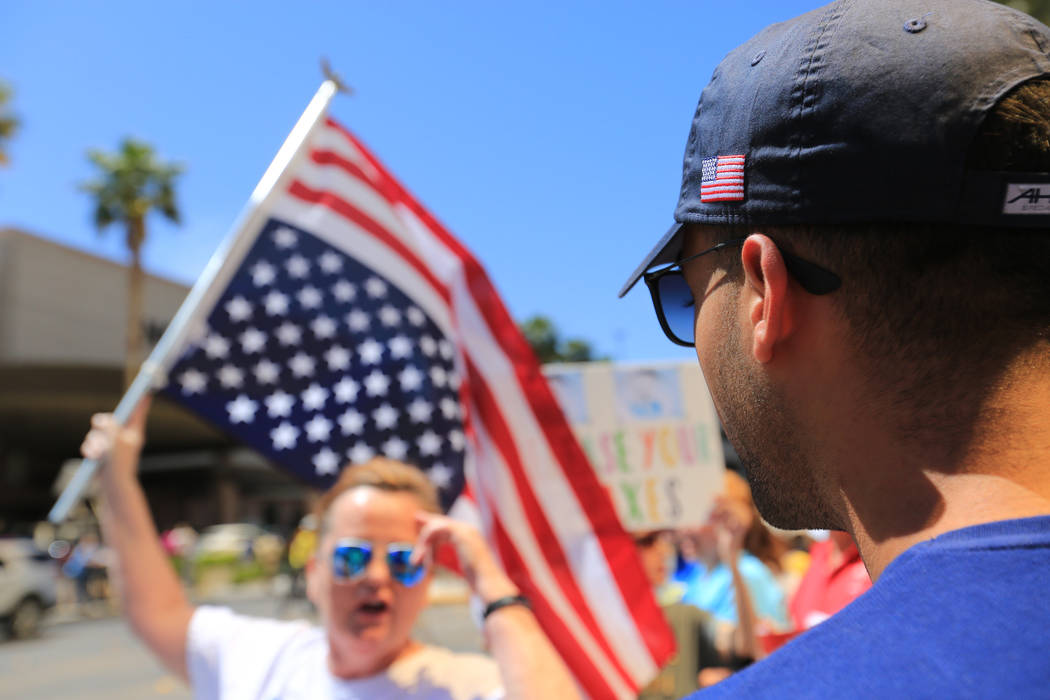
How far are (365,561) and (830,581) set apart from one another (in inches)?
66.5

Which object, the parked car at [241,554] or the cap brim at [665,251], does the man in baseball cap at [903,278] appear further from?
the parked car at [241,554]

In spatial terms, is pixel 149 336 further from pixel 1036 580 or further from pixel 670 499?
pixel 1036 580

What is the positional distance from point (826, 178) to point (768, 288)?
13cm

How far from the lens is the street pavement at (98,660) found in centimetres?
1044

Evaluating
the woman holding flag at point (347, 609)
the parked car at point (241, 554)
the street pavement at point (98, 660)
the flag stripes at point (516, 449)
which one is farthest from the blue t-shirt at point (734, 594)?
the parked car at point (241, 554)

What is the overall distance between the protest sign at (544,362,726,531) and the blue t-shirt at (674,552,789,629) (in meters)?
0.36

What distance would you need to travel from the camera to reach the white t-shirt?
2418 mm

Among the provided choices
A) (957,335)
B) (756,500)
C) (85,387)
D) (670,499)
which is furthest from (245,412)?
(85,387)

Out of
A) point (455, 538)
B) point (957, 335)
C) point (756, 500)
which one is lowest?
point (455, 538)

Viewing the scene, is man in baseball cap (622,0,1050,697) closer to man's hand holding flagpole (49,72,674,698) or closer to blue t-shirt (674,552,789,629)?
man's hand holding flagpole (49,72,674,698)

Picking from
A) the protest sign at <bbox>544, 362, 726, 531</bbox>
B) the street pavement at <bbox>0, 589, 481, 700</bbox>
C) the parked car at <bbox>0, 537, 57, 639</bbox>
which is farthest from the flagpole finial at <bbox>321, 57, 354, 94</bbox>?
the parked car at <bbox>0, 537, 57, 639</bbox>

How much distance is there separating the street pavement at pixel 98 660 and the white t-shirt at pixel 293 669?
4480mm

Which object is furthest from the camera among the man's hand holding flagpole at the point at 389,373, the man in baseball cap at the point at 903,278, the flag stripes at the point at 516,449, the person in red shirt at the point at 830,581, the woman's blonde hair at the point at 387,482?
the man's hand holding flagpole at the point at 389,373

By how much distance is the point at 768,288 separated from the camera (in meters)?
0.98
